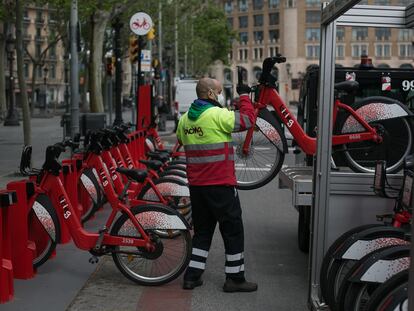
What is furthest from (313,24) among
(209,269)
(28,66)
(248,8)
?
(209,269)

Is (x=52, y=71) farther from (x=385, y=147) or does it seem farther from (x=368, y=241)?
(x=368, y=241)

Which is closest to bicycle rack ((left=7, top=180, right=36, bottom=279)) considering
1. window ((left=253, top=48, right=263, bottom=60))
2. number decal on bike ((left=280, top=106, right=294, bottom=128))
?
number decal on bike ((left=280, top=106, right=294, bottom=128))

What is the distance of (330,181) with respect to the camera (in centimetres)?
553

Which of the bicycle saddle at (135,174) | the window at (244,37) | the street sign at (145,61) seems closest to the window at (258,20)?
the window at (244,37)

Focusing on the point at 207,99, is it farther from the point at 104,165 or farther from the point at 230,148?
the point at 104,165

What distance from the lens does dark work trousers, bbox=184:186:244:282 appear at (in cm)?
630

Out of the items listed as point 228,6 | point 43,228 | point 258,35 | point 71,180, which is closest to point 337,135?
point 71,180

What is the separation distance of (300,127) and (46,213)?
9.15 feet

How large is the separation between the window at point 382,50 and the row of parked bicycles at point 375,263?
99257 millimetres

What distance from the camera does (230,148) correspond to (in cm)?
630

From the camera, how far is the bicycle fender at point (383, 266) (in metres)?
4.23

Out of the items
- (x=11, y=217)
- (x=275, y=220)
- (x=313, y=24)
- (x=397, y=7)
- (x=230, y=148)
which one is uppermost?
(x=313, y=24)

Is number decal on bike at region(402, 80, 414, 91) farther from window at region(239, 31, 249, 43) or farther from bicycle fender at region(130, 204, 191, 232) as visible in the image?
window at region(239, 31, 249, 43)

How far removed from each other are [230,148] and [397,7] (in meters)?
2.09
